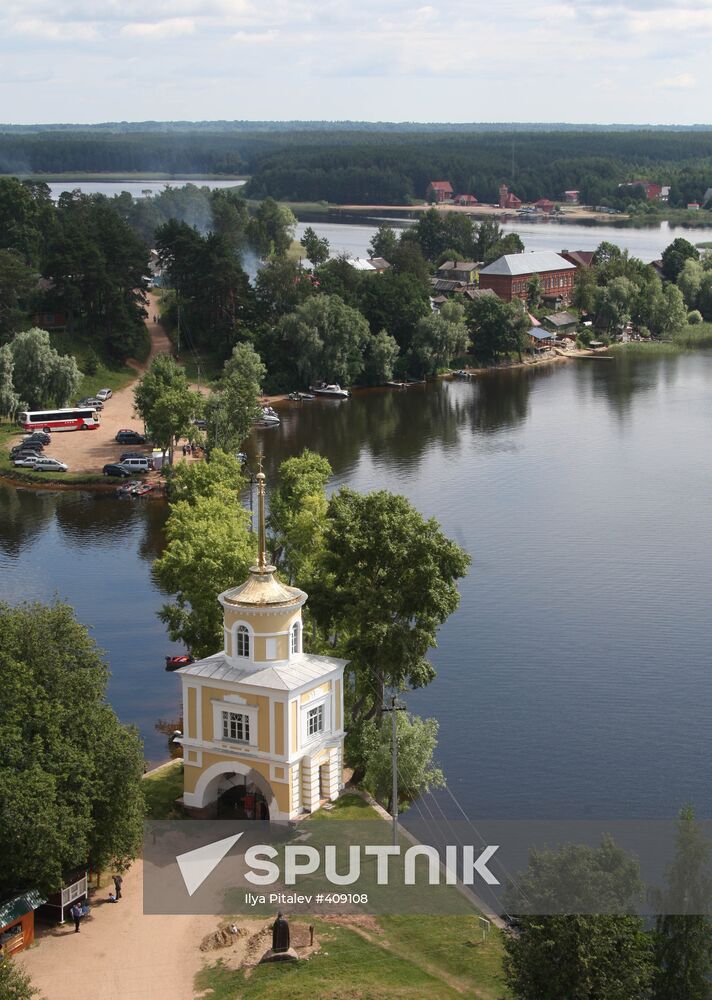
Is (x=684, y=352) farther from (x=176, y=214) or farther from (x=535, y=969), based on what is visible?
(x=535, y=969)

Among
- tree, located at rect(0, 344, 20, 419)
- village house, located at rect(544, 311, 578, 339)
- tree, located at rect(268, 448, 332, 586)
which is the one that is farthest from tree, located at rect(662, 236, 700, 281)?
tree, located at rect(268, 448, 332, 586)

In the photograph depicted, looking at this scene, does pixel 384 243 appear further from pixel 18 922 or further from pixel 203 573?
pixel 18 922

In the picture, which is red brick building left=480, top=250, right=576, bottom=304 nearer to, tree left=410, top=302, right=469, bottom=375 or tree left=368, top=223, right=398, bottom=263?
tree left=368, top=223, right=398, bottom=263

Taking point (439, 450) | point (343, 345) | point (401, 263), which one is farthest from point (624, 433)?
point (401, 263)

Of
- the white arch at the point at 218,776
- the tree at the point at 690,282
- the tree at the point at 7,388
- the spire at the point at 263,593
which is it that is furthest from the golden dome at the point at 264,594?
the tree at the point at 690,282

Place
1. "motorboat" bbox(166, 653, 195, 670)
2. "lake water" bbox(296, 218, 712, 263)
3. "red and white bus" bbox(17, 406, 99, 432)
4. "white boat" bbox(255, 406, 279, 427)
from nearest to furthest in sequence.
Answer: "motorboat" bbox(166, 653, 195, 670)
"red and white bus" bbox(17, 406, 99, 432)
"white boat" bbox(255, 406, 279, 427)
"lake water" bbox(296, 218, 712, 263)

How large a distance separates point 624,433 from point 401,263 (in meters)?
38.5

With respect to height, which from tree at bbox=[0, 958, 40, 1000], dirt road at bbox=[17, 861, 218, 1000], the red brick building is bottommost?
dirt road at bbox=[17, 861, 218, 1000]

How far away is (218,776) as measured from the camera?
2886 centimetres

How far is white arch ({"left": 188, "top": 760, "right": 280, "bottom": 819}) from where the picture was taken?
28.2 m

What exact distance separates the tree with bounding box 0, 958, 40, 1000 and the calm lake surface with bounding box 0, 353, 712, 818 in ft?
43.4

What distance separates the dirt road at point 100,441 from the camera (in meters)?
63.1

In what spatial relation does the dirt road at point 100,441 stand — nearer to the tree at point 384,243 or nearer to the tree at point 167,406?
the tree at point 167,406

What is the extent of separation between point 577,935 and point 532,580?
26238 mm
